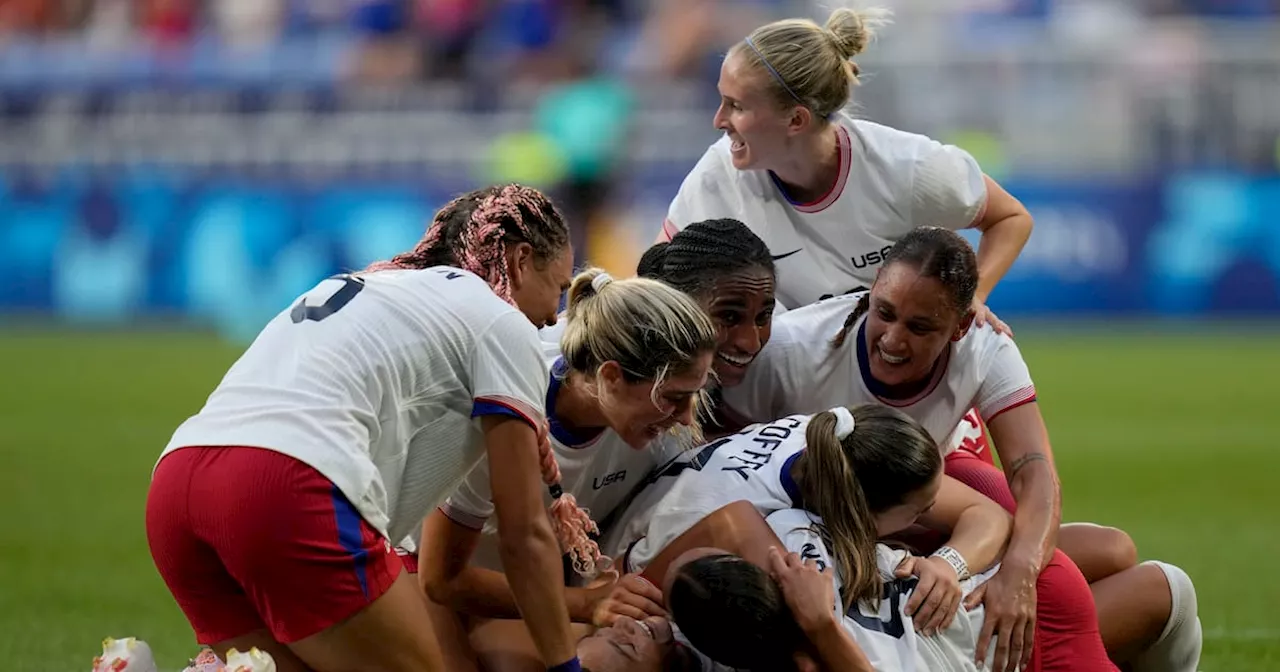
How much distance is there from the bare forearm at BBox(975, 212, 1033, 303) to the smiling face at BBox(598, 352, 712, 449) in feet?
6.49

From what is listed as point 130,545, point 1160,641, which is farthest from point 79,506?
point 1160,641

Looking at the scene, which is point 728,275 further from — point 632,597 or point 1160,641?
point 1160,641

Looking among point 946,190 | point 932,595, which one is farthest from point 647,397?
point 946,190

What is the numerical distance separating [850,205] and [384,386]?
7.91 ft

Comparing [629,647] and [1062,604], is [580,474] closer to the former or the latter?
[629,647]

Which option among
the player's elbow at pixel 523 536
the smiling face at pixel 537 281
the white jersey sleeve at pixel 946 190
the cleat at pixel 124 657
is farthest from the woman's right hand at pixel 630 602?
the white jersey sleeve at pixel 946 190

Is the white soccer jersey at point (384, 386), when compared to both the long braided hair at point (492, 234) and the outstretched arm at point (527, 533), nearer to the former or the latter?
the outstretched arm at point (527, 533)

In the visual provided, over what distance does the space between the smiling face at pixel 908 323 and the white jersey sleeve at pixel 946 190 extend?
94cm

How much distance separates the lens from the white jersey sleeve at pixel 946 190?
6.27 metres

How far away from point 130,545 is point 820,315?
4404 mm

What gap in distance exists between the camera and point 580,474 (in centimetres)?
512

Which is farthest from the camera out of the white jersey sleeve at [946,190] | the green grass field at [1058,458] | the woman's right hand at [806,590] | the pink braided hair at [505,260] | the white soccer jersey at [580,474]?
the green grass field at [1058,458]

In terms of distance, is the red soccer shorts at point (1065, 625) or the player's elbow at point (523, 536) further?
the red soccer shorts at point (1065, 625)

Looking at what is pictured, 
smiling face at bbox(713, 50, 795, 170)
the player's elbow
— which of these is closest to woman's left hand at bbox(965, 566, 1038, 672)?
the player's elbow
